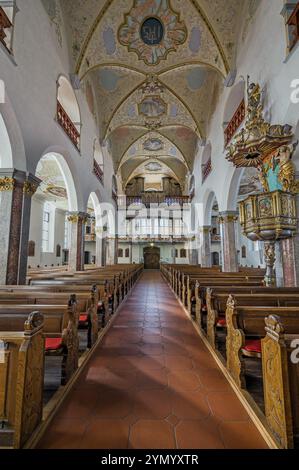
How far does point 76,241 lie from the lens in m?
9.99

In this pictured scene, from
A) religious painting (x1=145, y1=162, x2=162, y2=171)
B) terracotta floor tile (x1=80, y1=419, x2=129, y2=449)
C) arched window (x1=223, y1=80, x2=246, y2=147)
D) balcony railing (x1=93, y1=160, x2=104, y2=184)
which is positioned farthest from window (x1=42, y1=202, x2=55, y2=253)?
terracotta floor tile (x1=80, y1=419, x2=129, y2=449)

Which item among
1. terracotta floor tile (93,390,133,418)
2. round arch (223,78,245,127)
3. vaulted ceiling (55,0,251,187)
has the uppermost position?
vaulted ceiling (55,0,251,187)

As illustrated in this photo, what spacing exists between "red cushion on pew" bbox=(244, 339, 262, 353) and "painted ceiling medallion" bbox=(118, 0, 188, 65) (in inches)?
424

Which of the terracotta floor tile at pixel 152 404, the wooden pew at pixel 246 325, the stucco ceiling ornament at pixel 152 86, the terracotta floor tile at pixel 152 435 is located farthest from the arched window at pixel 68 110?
the terracotta floor tile at pixel 152 435

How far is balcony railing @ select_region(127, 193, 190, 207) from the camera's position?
79.6ft

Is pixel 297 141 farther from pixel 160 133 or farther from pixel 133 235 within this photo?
pixel 133 235

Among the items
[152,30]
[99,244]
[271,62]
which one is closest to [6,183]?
[271,62]

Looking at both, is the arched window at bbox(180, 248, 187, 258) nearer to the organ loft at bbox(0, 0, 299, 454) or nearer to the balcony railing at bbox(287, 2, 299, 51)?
the organ loft at bbox(0, 0, 299, 454)

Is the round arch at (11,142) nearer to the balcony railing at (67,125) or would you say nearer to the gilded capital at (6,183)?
the gilded capital at (6,183)

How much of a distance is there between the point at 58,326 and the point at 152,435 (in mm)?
1524

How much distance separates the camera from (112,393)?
2.46m

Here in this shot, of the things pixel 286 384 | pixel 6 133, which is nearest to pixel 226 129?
pixel 6 133

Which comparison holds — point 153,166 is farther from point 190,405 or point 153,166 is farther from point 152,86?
point 190,405

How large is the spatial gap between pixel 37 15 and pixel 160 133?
35.0 feet
